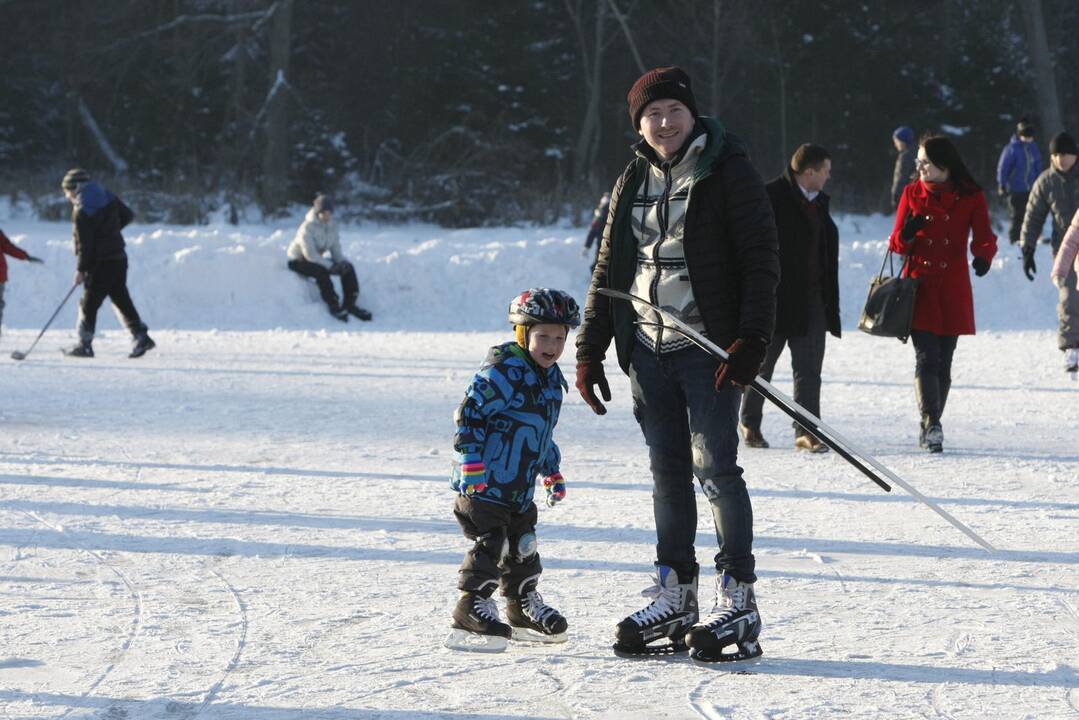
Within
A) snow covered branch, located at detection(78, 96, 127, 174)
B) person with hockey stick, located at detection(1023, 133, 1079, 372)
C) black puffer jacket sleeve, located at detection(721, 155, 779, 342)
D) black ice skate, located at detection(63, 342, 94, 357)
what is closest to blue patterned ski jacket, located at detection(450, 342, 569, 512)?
black puffer jacket sleeve, located at detection(721, 155, 779, 342)

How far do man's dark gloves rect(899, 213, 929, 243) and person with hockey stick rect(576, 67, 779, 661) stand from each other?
3.73 m

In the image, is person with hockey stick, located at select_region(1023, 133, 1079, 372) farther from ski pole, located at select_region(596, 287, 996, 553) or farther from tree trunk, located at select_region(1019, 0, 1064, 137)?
tree trunk, located at select_region(1019, 0, 1064, 137)

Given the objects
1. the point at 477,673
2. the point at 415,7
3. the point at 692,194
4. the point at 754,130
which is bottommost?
the point at 477,673

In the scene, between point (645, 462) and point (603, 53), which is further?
point (603, 53)

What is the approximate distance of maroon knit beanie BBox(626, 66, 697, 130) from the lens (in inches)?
158

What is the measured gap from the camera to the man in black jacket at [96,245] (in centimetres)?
1200

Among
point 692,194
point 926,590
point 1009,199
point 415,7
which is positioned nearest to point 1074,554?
point 926,590

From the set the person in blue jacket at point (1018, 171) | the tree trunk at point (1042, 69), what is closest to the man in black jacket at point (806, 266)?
the person in blue jacket at point (1018, 171)

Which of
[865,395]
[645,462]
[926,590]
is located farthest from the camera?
[865,395]

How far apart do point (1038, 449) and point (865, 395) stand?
2300 millimetres

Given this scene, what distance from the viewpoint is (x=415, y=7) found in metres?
32.4

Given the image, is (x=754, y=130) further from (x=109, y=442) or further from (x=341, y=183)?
(x=109, y=442)

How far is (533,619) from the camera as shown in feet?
13.9

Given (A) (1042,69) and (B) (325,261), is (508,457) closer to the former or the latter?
(B) (325,261)
